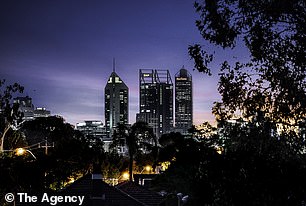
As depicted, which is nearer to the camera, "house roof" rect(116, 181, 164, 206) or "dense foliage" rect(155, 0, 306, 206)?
"dense foliage" rect(155, 0, 306, 206)

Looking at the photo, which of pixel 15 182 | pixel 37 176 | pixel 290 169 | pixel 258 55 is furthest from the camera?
pixel 37 176

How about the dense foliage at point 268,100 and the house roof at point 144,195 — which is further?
the house roof at point 144,195

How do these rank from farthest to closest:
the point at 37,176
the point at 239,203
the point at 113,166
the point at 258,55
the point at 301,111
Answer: the point at 113,166
the point at 37,176
the point at 239,203
the point at 258,55
the point at 301,111

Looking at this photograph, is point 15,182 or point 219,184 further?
point 15,182

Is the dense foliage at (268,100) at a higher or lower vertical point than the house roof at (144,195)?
higher

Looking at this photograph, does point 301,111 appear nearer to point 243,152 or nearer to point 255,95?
point 255,95

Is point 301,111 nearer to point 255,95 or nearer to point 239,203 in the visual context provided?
point 255,95

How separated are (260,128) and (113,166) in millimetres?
61758

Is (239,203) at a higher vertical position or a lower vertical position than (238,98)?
lower

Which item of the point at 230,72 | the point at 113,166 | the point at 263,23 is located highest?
the point at 263,23

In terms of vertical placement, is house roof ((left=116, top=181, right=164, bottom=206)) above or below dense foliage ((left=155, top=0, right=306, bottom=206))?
below

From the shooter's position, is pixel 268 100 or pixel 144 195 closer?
pixel 268 100

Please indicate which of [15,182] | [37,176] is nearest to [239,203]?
[15,182]

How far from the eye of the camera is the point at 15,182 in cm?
3008
